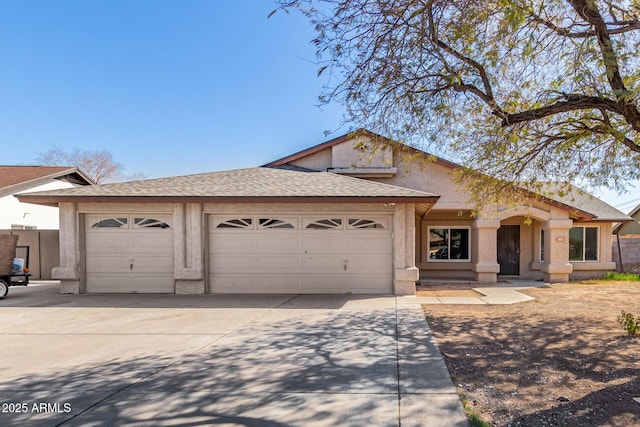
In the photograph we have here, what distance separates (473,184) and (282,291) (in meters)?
6.43

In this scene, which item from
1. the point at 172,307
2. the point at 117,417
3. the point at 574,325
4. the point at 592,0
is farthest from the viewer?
the point at 172,307

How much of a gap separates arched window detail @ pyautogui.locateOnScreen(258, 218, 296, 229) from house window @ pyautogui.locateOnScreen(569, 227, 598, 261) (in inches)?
515

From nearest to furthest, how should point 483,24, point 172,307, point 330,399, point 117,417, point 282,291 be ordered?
point 117,417
point 330,399
point 483,24
point 172,307
point 282,291

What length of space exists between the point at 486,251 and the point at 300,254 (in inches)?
317

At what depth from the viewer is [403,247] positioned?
35.1 ft

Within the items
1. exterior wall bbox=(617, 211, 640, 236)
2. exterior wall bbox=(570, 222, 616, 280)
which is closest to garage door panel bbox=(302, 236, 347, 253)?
exterior wall bbox=(570, 222, 616, 280)

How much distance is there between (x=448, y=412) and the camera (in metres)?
3.66

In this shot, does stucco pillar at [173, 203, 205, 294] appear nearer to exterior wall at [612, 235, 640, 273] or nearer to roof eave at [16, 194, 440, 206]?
roof eave at [16, 194, 440, 206]

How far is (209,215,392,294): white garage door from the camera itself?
11047 mm

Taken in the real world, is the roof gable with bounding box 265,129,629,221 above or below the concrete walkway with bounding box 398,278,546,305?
above

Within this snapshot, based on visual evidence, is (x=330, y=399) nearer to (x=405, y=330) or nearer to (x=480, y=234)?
(x=405, y=330)

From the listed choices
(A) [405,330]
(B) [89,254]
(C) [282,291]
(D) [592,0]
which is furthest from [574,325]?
(B) [89,254]

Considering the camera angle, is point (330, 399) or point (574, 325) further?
point (574, 325)

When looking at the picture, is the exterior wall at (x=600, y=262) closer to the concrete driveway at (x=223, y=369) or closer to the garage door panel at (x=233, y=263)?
the concrete driveway at (x=223, y=369)
